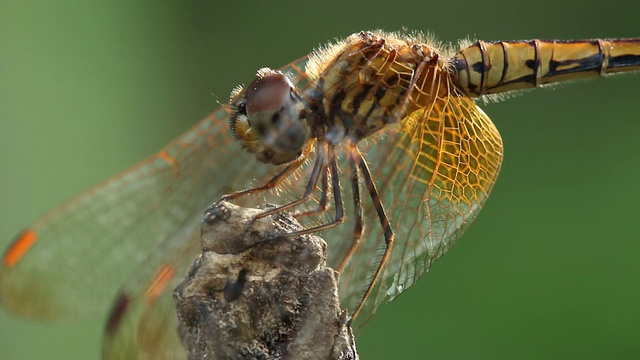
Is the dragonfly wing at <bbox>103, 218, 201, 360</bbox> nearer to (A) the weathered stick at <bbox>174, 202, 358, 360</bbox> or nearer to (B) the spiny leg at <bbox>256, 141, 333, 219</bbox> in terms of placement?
(B) the spiny leg at <bbox>256, 141, 333, 219</bbox>

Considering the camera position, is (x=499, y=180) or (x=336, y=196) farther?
Answer: (x=499, y=180)

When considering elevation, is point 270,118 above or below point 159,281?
above

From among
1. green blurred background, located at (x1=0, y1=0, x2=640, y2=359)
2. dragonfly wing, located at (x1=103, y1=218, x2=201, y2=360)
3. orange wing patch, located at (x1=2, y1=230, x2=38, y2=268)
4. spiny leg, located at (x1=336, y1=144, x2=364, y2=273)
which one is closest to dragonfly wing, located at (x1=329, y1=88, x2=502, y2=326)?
spiny leg, located at (x1=336, y1=144, x2=364, y2=273)

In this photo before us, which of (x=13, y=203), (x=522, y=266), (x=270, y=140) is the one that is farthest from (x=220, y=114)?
(x=522, y=266)

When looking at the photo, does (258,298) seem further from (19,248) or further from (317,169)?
(19,248)

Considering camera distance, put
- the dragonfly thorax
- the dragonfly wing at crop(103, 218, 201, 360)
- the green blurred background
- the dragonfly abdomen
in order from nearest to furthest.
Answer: the dragonfly wing at crop(103, 218, 201, 360) < the dragonfly thorax < the dragonfly abdomen < the green blurred background

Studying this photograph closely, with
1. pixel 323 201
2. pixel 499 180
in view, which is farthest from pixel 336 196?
pixel 499 180
